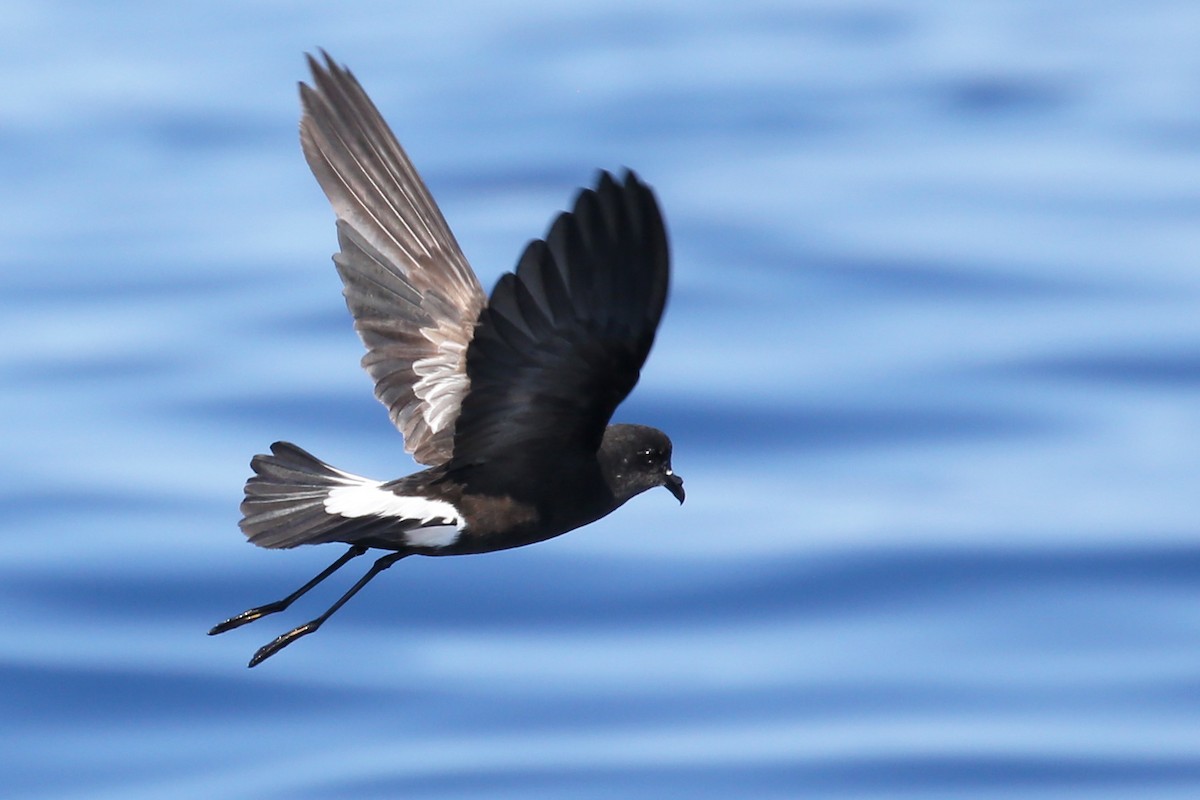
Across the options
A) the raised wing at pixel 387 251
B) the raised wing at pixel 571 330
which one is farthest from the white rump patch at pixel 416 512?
the raised wing at pixel 387 251

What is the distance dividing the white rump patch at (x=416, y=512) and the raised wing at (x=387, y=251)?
3.17ft

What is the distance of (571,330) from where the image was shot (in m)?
6.61

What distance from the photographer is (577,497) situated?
7352 mm

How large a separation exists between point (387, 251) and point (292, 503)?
145 cm

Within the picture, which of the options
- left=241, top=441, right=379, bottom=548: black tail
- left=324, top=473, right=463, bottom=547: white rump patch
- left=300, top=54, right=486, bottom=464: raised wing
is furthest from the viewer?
left=300, top=54, right=486, bottom=464: raised wing

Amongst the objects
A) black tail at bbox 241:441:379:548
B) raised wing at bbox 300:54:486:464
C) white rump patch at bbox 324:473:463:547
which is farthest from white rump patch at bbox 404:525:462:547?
raised wing at bbox 300:54:486:464

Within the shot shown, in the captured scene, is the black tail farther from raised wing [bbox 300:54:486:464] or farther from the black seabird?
raised wing [bbox 300:54:486:464]

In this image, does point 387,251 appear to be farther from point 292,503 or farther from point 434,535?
point 434,535

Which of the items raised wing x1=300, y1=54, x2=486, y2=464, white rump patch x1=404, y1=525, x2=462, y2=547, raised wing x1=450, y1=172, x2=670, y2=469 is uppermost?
raised wing x1=300, y1=54, x2=486, y2=464

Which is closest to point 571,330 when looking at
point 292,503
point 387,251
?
point 292,503

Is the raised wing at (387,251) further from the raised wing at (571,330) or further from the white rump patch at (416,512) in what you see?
the raised wing at (571,330)

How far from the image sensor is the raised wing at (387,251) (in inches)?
330

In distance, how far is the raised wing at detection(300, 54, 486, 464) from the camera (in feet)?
27.5

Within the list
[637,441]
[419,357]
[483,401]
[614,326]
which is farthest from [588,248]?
[419,357]
